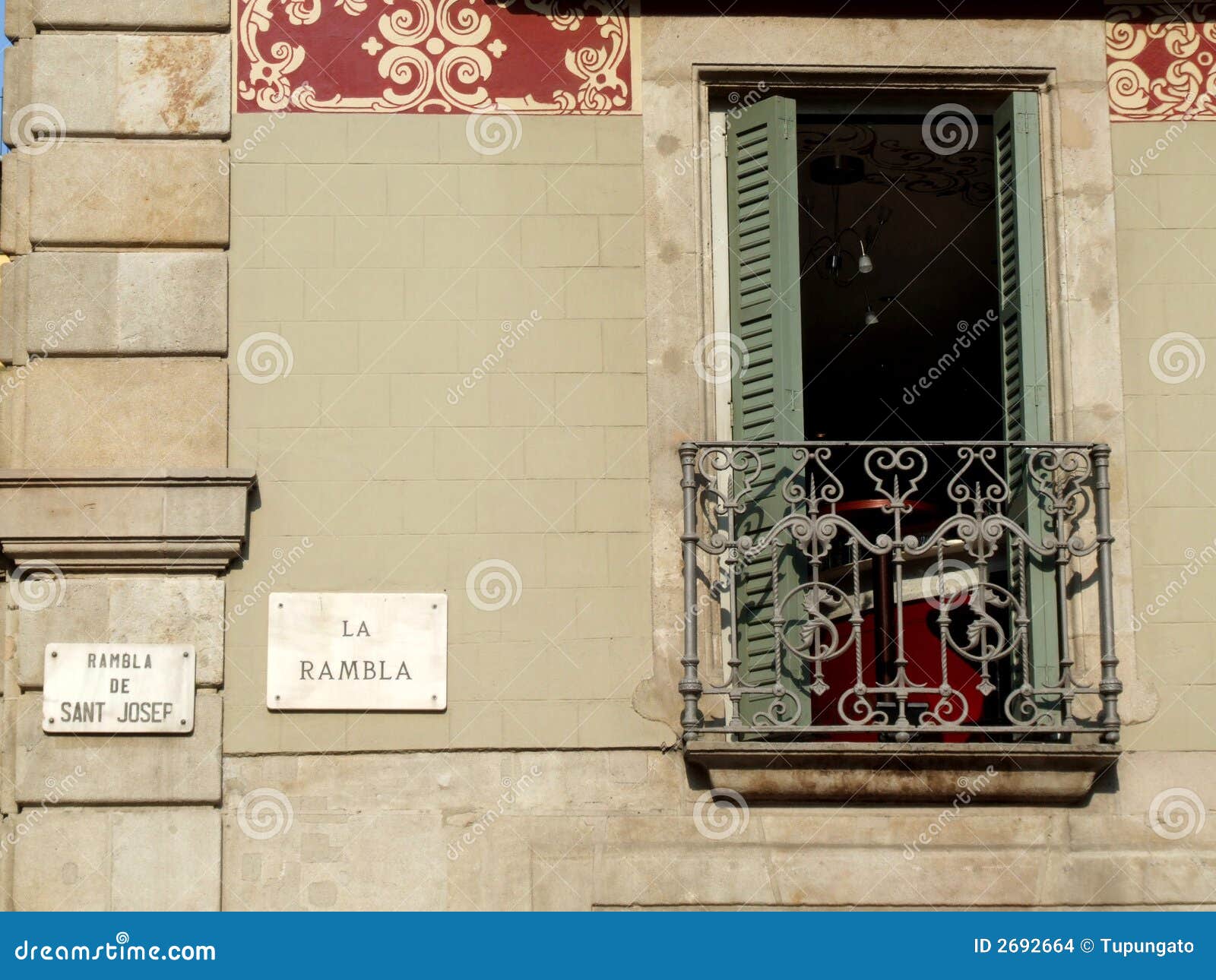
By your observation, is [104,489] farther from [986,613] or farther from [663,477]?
[986,613]

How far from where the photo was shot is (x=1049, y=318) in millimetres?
8055

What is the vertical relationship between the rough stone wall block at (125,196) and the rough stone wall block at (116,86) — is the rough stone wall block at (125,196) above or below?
below

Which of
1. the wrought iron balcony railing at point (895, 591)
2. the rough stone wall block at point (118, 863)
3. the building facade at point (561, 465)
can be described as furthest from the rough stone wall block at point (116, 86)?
the rough stone wall block at point (118, 863)

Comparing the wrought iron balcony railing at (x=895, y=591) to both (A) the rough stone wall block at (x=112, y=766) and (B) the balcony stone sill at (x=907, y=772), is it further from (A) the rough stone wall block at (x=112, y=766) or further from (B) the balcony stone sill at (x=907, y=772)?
(A) the rough stone wall block at (x=112, y=766)

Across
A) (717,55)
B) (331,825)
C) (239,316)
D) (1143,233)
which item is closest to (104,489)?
(239,316)

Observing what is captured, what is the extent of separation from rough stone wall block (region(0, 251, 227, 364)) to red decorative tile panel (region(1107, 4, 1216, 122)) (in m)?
3.88

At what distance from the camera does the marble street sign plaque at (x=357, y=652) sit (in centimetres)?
752

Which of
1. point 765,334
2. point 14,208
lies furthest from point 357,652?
point 14,208

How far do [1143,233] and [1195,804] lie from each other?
2.38 metres

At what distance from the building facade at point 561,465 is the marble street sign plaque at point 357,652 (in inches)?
0.6

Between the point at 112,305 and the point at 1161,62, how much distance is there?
4.53m

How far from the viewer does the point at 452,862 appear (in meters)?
7.43

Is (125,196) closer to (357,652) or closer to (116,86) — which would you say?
(116,86)

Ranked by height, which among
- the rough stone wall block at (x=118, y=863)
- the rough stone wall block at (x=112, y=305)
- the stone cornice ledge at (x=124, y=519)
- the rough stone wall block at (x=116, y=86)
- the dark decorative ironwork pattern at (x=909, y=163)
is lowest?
the rough stone wall block at (x=118, y=863)
